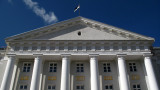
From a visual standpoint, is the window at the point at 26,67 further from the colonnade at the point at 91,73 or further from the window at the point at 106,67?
the window at the point at 106,67

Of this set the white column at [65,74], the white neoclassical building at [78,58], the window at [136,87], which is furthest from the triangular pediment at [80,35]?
the window at [136,87]

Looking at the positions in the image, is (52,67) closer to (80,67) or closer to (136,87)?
(80,67)

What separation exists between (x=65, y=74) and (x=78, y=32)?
6.30m

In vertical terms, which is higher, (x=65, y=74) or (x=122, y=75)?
(x=65, y=74)

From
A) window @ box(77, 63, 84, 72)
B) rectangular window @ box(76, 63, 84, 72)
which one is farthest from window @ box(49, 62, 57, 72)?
window @ box(77, 63, 84, 72)

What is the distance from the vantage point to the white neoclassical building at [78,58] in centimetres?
2191

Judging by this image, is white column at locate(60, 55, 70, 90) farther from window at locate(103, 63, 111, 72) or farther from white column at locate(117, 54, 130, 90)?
white column at locate(117, 54, 130, 90)

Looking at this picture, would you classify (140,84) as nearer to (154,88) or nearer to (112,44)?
(154,88)

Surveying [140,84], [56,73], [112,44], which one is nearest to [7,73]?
[56,73]

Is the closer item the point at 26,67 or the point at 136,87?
the point at 136,87

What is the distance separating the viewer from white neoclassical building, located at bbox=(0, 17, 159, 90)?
21906mm

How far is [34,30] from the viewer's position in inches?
918

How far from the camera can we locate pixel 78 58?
23.2 m

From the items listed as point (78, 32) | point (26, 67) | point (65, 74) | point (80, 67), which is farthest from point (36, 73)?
point (78, 32)
